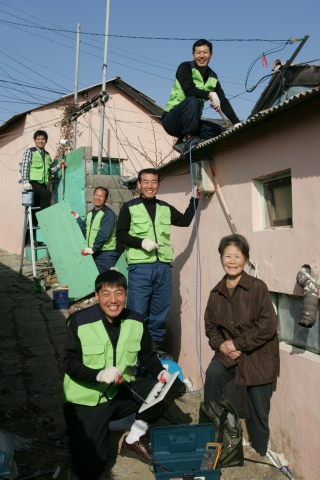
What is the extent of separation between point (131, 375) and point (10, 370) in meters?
1.94

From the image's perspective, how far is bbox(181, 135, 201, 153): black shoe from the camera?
5062mm

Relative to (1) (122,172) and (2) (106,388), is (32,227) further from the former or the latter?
(2) (106,388)

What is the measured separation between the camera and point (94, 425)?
3342mm

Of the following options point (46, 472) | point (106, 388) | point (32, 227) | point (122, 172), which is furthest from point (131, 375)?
point (122, 172)

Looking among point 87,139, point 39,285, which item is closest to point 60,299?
point 39,285

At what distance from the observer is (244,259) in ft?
11.9

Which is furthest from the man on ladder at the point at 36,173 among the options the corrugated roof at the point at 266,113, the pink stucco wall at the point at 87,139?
the corrugated roof at the point at 266,113

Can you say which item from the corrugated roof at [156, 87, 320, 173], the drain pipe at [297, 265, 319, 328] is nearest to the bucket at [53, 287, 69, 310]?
the corrugated roof at [156, 87, 320, 173]

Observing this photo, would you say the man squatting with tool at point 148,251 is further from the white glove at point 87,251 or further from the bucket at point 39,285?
the bucket at point 39,285

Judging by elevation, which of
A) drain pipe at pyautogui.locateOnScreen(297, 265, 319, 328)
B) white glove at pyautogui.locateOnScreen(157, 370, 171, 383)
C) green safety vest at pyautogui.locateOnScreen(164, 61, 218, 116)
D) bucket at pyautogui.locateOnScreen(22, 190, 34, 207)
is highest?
green safety vest at pyautogui.locateOnScreen(164, 61, 218, 116)

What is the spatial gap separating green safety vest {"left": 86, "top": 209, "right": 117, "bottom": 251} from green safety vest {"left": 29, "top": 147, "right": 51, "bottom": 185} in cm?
258

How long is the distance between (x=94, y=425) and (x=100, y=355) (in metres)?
0.48

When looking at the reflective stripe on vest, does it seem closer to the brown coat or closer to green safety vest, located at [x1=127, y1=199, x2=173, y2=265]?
the brown coat

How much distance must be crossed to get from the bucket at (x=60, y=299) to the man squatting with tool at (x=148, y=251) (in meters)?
2.59
